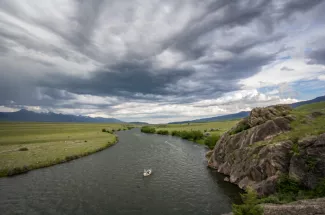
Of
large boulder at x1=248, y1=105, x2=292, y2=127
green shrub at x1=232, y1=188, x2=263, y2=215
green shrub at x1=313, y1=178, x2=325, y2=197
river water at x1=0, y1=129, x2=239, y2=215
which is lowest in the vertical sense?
river water at x1=0, y1=129, x2=239, y2=215

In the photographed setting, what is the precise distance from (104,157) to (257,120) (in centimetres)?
5313

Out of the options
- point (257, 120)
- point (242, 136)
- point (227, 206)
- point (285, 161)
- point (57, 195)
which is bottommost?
point (227, 206)

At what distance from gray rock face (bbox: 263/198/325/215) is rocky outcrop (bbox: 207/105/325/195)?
6.18 meters

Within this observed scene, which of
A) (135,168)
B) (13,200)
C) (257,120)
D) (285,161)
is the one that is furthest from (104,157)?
(285,161)

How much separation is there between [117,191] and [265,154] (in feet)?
97.9

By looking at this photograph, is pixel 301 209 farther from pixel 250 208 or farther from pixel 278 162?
pixel 278 162

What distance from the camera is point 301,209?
20.8 m

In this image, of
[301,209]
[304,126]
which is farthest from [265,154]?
[301,209]

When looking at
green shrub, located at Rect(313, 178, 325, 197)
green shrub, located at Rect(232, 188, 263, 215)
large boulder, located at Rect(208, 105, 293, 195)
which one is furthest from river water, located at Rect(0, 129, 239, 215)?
green shrub, located at Rect(313, 178, 325, 197)

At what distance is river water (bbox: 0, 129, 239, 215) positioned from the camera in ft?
99.7

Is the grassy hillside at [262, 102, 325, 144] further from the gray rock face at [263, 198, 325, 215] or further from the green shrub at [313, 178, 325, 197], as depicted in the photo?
the gray rock face at [263, 198, 325, 215]

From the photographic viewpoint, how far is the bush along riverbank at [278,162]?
22875 millimetres

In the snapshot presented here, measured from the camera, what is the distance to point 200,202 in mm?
32094

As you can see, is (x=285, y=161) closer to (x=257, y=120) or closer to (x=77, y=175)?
(x=257, y=120)
